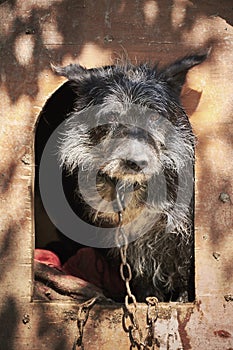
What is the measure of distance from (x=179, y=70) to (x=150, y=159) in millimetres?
517

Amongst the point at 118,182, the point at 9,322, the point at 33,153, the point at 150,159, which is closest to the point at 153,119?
the point at 150,159

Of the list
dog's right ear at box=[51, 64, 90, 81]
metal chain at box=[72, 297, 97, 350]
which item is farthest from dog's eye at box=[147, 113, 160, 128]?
metal chain at box=[72, 297, 97, 350]

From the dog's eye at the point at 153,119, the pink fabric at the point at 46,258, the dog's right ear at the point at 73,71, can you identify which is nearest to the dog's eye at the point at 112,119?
the dog's eye at the point at 153,119

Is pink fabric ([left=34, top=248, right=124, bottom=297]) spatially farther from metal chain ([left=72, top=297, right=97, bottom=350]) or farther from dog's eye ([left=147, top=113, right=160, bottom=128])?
dog's eye ([left=147, top=113, right=160, bottom=128])

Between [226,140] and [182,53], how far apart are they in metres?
0.53

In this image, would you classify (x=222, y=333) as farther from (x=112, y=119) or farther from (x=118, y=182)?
(x=112, y=119)

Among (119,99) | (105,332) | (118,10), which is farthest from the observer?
(119,99)

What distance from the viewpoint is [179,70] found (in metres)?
4.15

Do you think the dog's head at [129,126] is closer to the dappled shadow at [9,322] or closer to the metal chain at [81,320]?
the metal chain at [81,320]

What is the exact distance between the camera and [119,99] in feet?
14.4

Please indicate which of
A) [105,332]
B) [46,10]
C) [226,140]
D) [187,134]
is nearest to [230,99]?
[226,140]

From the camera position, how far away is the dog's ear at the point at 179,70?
157 inches

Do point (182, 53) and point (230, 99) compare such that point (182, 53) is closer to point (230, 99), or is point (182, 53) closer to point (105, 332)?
point (230, 99)

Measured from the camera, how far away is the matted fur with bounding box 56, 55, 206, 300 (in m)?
4.27
